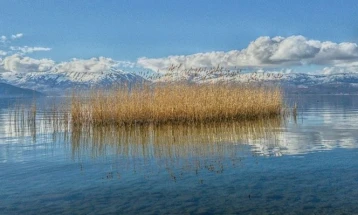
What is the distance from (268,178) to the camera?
35.6ft

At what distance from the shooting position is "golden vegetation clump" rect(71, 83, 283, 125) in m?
24.8

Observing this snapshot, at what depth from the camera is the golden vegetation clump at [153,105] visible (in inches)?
977

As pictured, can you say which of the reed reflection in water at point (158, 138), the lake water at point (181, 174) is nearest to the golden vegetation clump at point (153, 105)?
the reed reflection in water at point (158, 138)

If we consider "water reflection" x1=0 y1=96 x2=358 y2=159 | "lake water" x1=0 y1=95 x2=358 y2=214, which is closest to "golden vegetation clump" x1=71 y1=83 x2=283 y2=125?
"water reflection" x1=0 y1=96 x2=358 y2=159

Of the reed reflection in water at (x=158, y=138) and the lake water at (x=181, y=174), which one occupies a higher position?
the reed reflection in water at (x=158, y=138)

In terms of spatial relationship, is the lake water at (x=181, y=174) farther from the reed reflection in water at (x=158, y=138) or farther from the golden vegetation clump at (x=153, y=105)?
the golden vegetation clump at (x=153, y=105)

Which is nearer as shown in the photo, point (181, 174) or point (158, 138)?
point (181, 174)

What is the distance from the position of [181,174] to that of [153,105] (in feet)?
44.9

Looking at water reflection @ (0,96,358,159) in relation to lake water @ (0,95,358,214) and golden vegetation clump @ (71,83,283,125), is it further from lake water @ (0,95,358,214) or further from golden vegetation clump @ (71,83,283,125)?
golden vegetation clump @ (71,83,283,125)

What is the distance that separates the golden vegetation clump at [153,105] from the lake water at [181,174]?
4523 mm

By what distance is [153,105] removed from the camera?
81.9 ft

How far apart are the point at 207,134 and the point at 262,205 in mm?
11691

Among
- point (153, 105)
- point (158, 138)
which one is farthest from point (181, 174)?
point (153, 105)

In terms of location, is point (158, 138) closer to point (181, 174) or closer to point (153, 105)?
point (153, 105)
